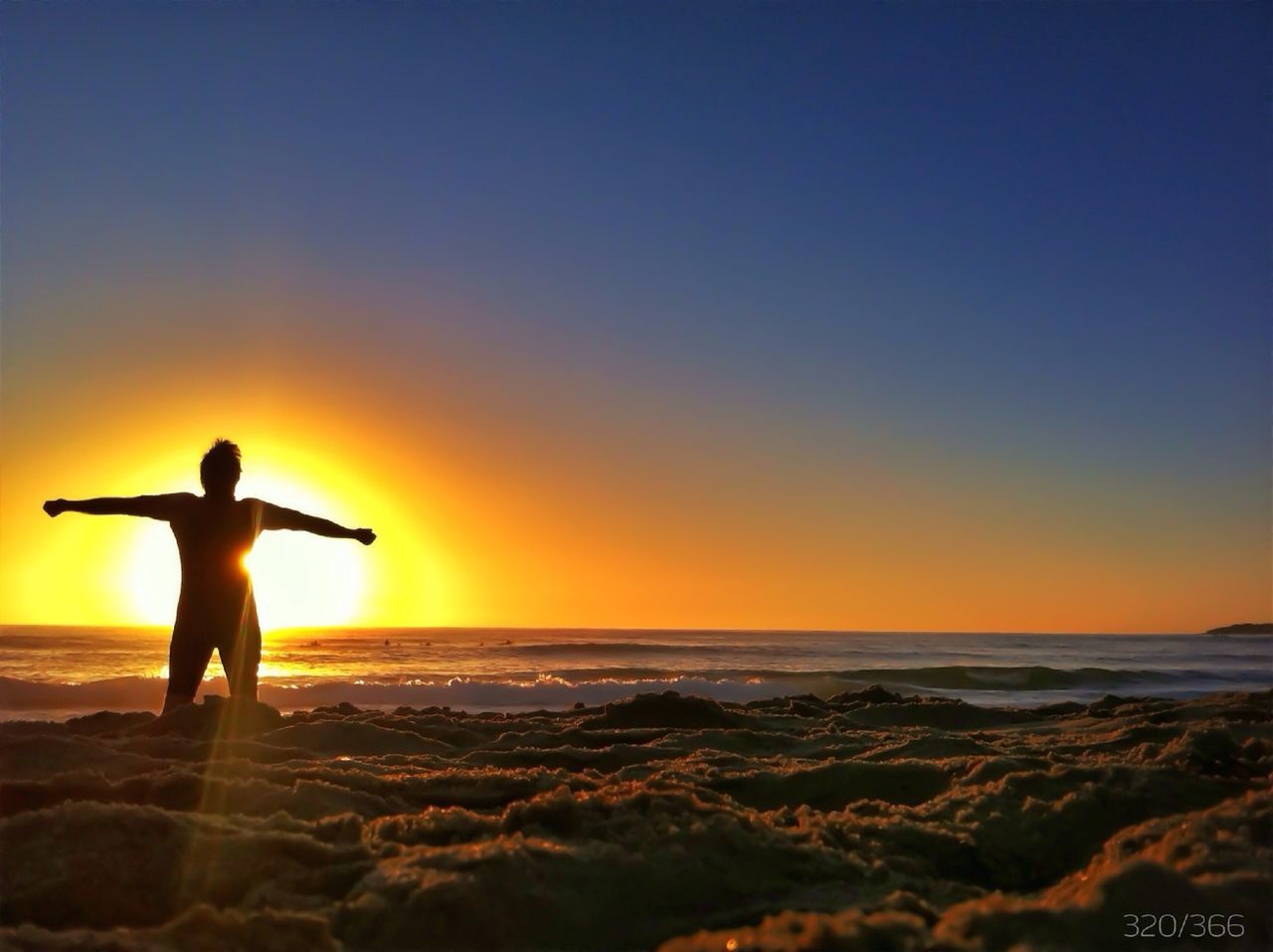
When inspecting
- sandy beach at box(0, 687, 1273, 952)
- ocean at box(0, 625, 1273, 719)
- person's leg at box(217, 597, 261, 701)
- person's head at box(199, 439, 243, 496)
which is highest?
person's head at box(199, 439, 243, 496)

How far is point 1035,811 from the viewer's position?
271 cm

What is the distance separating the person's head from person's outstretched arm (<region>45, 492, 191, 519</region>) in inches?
7.0

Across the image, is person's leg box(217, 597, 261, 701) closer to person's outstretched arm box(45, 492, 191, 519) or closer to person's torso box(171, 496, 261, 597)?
person's torso box(171, 496, 261, 597)

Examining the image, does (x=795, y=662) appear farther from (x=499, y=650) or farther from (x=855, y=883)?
(x=855, y=883)

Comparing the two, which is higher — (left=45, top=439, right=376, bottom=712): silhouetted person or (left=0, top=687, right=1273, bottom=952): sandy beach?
(left=45, top=439, right=376, bottom=712): silhouetted person

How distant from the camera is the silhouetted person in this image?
595 centimetres

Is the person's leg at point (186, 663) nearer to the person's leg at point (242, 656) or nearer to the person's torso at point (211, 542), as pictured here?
the person's leg at point (242, 656)

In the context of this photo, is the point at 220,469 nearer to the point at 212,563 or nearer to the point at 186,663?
the point at 212,563

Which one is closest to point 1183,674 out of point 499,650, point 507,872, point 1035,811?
point 499,650

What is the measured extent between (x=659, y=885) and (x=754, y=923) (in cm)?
26

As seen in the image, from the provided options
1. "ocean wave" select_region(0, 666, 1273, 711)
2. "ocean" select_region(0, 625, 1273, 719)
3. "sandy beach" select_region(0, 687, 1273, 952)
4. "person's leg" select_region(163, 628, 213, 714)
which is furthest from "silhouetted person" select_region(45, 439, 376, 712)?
"ocean wave" select_region(0, 666, 1273, 711)

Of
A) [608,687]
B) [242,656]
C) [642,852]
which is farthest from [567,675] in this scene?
[642,852]

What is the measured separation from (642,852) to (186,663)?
185 inches

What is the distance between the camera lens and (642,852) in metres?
2.30
